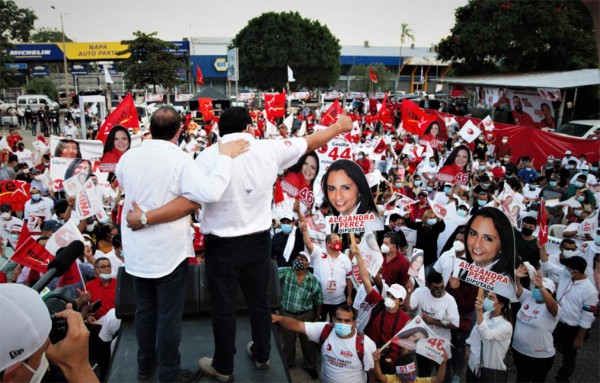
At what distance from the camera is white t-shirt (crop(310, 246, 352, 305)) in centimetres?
554

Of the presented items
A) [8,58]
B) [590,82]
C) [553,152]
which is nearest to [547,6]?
[590,82]

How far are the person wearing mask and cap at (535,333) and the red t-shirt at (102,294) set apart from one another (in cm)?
428

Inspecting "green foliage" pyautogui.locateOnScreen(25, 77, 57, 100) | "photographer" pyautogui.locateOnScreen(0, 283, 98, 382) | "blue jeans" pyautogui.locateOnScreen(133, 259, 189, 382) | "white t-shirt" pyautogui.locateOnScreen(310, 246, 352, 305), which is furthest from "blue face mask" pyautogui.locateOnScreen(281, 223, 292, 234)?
"green foliage" pyautogui.locateOnScreen(25, 77, 57, 100)

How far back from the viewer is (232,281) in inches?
113

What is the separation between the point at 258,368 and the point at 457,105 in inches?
1275

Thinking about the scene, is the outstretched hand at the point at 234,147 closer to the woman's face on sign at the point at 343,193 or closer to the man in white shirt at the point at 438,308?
the woman's face on sign at the point at 343,193

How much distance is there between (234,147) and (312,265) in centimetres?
335

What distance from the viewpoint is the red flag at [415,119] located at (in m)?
12.2

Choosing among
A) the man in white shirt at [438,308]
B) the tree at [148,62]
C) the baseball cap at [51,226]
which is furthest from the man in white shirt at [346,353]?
the tree at [148,62]

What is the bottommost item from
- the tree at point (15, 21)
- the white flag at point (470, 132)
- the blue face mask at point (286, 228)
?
the blue face mask at point (286, 228)

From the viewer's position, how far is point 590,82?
20.1 metres

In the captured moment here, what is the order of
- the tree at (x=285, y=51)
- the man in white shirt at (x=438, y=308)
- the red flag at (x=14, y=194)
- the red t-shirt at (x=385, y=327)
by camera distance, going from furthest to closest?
the tree at (x=285, y=51) → the red flag at (x=14, y=194) → the man in white shirt at (x=438, y=308) → the red t-shirt at (x=385, y=327)

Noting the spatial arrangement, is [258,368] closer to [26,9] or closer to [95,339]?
[95,339]

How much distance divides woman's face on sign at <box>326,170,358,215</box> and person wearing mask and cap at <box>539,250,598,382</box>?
264 centimetres
